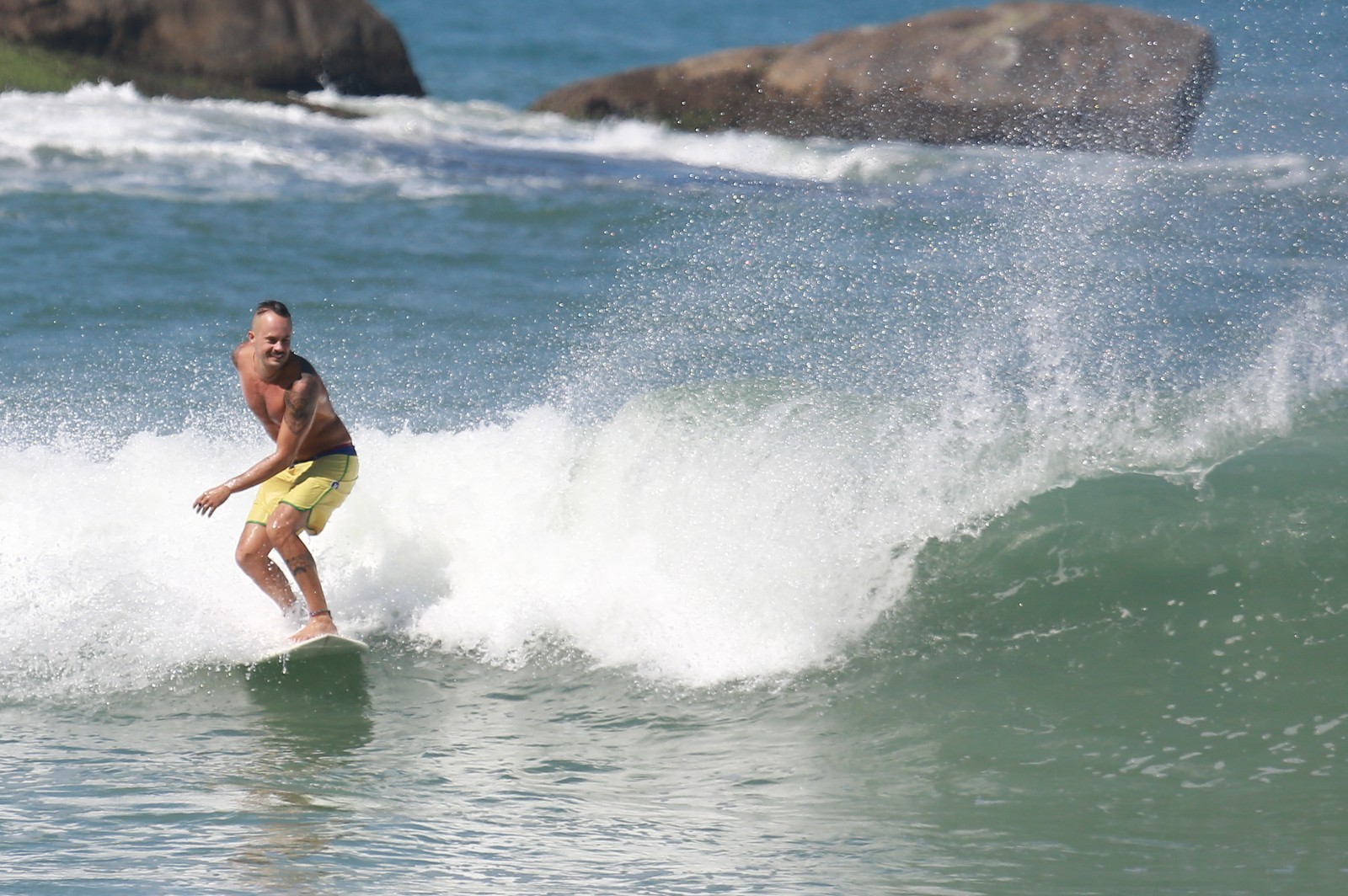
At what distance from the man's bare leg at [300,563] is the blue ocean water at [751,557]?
0.81 feet

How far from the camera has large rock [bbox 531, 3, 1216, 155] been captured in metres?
17.2

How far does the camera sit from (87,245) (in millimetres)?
14312

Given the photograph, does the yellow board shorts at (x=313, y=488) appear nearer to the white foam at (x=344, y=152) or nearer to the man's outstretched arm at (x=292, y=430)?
the man's outstretched arm at (x=292, y=430)

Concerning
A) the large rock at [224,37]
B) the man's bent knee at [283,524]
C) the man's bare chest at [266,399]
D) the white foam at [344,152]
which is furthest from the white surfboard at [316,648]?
the large rock at [224,37]

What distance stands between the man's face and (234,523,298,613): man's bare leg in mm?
751

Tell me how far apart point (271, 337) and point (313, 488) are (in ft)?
2.34

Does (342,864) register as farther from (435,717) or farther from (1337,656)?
(1337,656)

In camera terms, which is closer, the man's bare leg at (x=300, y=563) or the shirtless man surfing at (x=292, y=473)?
the shirtless man surfing at (x=292, y=473)

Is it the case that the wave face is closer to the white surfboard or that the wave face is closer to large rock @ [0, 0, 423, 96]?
the white surfboard

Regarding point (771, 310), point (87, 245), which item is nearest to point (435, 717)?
point (771, 310)

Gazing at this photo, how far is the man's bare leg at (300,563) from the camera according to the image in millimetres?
6484

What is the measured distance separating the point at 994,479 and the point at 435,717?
3.03m

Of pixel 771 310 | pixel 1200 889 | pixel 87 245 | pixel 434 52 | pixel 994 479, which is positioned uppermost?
pixel 434 52

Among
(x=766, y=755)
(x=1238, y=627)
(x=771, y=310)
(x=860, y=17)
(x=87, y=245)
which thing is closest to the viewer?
(x=766, y=755)
